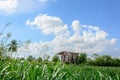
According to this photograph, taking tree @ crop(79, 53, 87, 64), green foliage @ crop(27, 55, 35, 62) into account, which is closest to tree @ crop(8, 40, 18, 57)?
green foliage @ crop(27, 55, 35, 62)

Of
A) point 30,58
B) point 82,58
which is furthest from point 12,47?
point 82,58

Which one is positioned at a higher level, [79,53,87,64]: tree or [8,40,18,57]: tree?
[79,53,87,64]: tree

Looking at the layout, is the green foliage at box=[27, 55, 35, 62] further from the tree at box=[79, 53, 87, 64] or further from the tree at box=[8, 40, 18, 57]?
the tree at box=[79, 53, 87, 64]

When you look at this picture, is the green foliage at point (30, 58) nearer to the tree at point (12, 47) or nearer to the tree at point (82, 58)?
the tree at point (12, 47)

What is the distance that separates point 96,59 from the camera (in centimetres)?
3631

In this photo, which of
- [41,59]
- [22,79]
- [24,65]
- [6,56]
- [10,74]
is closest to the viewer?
[22,79]

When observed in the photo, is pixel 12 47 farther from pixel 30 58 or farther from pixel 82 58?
pixel 82 58

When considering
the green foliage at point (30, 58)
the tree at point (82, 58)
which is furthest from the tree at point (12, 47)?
the tree at point (82, 58)

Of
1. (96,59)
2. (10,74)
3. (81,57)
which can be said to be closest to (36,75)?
(10,74)

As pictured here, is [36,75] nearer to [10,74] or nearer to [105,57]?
[10,74]

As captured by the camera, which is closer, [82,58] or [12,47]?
[12,47]

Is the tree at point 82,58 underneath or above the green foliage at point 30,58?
above

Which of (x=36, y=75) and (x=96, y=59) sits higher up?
(x=96, y=59)

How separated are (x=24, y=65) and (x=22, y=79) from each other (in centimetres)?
94
